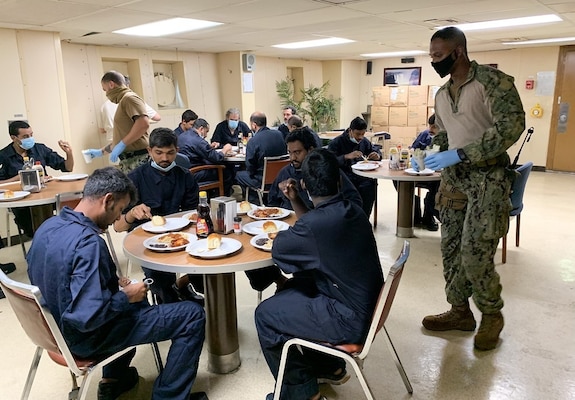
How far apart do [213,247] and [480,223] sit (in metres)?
1.43

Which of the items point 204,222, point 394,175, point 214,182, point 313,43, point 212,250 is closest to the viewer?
point 212,250

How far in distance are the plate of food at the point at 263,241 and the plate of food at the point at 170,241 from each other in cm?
31

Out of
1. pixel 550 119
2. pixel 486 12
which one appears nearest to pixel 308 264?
pixel 486 12

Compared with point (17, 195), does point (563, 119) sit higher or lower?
higher

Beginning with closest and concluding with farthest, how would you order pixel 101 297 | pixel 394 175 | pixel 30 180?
pixel 101 297, pixel 30 180, pixel 394 175

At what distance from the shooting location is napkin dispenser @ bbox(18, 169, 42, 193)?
335cm

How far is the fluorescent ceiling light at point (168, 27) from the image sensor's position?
433 cm

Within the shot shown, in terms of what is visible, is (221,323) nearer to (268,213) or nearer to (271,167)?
(268,213)

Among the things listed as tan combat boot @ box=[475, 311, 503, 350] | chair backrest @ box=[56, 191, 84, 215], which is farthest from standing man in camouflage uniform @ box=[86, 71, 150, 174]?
tan combat boot @ box=[475, 311, 503, 350]

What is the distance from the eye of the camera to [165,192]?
2816 millimetres

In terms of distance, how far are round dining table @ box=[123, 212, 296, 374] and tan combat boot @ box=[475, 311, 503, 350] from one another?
4.12 ft

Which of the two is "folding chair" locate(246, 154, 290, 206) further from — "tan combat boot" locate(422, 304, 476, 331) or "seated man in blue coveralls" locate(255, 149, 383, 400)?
"seated man in blue coveralls" locate(255, 149, 383, 400)

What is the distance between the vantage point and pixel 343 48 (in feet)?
24.0

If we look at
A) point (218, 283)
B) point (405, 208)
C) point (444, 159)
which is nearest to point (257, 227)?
point (218, 283)
